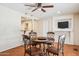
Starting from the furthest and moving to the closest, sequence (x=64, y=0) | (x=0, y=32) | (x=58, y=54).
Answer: (x=58, y=54) → (x=0, y=32) → (x=64, y=0)

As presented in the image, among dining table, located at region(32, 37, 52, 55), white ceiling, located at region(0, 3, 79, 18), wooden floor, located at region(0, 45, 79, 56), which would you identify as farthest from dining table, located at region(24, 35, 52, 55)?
white ceiling, located at region(0, 3, 79, 18)

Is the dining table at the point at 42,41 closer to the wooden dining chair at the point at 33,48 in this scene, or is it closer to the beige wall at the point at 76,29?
the wooden dining chair at the point at 33,48

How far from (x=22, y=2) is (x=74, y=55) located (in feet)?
4.15

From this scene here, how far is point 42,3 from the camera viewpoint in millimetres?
1521

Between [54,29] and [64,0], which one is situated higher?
→ [64,0]

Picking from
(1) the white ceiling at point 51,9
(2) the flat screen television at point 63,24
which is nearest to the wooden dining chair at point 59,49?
(2) the flat screen television at point 63,24

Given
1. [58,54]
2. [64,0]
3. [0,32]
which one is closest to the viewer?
[64,0]

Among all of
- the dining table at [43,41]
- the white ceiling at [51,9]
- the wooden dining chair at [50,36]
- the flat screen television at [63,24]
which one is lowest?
the dining table at [43,41]

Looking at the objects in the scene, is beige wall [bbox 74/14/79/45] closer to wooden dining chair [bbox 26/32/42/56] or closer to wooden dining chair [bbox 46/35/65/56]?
wooden dining chair [bbox 46/35/65/56]

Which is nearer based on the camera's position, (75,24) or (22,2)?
(22,2)

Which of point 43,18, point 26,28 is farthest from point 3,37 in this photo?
point 43,18

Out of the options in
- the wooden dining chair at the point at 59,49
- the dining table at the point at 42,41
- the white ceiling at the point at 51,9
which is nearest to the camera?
the white ceiling at the point at 51,9

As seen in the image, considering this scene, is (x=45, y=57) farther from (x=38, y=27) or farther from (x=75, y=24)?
(x=75, y=24)

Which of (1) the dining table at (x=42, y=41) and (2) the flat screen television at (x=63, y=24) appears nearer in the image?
(2) the flat screen television at (x=63, y=24)
